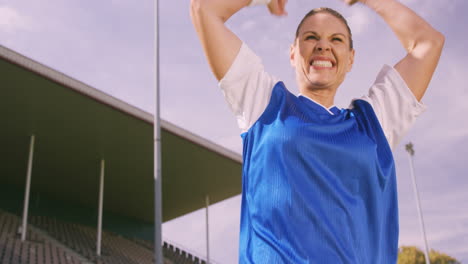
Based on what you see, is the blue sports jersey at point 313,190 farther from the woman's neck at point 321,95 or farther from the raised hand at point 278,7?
the raised hand at point 278,7

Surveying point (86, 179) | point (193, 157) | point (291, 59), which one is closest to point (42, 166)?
point (86, 179)

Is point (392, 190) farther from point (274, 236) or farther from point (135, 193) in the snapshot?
point (135, 193)

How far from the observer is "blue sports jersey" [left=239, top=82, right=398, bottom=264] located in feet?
4.36

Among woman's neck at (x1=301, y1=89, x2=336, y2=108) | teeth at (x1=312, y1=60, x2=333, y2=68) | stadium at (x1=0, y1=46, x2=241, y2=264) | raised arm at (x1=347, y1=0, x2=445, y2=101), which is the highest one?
stadium at (x1=0, y1=46, x2=241, y2=264)

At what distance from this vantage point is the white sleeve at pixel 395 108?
1676mm

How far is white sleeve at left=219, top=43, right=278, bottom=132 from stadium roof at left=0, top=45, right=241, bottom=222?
11.9 meters

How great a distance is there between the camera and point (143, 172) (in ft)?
63.5

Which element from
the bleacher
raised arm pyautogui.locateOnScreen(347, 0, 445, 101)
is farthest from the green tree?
raised arm pyautogui.locateOnScreen(347, 0, 445, 101)

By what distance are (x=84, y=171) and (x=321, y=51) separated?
18.9m

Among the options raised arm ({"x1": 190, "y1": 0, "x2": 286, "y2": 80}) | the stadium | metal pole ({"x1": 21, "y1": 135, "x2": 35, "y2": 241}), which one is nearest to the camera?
raised arm ({"x1": 190, "y1": 0, "x2": 286, "y2": 80})

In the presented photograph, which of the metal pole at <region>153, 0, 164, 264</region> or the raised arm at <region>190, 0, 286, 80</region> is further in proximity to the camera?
the metal pole at <region>153, 0, 164, 264</region>

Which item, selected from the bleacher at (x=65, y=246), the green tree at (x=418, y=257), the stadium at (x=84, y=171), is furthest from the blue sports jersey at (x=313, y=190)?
the green tree at (x=418, y=257)

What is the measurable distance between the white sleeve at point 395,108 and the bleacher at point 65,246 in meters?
12.8

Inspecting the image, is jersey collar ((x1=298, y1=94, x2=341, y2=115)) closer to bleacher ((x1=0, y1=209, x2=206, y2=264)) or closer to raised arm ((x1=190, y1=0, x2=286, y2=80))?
raised arm ((x1=190, y1=0, x2=286, y2=80))
